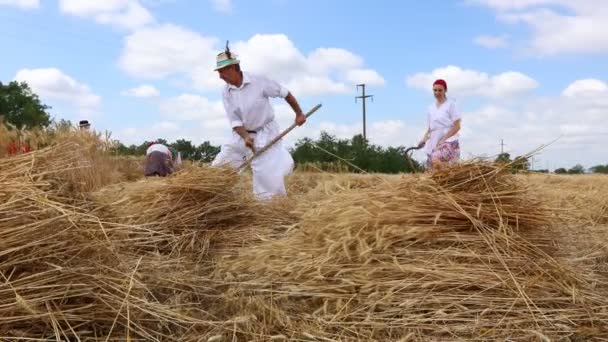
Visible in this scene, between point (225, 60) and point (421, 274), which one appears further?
point (225, 60)

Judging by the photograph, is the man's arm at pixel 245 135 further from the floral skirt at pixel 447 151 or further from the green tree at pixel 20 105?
the green tree at pixel 20 105

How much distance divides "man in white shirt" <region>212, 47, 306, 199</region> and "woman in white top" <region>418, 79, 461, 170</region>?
4.71 feet

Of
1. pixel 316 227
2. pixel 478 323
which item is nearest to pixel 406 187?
pixel 316 227

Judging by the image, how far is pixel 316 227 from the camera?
10.3 feet

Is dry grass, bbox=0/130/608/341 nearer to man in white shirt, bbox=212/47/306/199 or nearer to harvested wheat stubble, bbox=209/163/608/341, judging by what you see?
harvested wheat stubble, bbox=209/163/608/341

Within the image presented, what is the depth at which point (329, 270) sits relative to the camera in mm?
2717

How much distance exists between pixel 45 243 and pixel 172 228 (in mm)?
1897

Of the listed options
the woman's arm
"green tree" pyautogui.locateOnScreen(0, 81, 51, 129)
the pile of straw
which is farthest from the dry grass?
"green tree" pyautogui.locateOnScreen(0, 81, 51, 129)

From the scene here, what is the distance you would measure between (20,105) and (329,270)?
30687mm

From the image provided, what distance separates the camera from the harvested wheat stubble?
226 cm

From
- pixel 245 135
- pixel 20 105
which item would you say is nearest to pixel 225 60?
pixel 245 135

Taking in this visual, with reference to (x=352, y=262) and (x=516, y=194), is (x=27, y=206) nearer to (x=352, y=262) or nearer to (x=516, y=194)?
(x=352, y=262)

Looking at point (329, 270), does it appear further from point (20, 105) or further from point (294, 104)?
point (20, 105)

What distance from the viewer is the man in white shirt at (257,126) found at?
568cm
